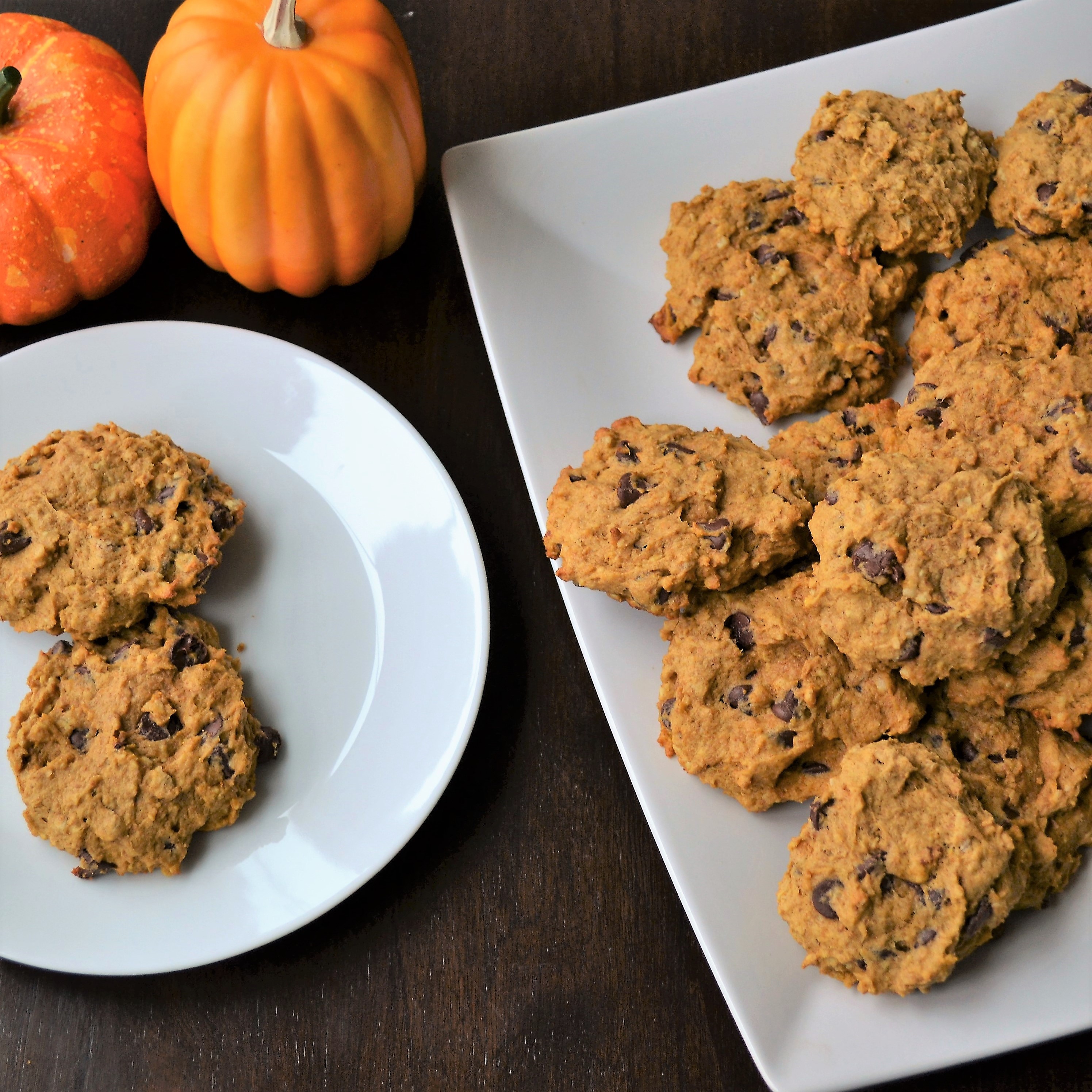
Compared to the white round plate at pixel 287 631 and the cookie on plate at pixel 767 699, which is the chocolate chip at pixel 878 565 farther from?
the white round plate at pixel 287 631

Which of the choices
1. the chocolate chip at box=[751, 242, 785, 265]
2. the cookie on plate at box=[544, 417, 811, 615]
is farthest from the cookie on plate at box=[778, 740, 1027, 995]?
the chocolate chip at box=[751, 242, 785, 265]

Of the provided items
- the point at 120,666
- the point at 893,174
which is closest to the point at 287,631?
the point at 120,666

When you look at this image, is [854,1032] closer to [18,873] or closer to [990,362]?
[990,362]

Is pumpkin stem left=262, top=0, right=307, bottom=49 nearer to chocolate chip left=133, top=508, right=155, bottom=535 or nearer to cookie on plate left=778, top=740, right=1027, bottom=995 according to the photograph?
chocolate chip left=133, top=508, right=155, bottom=535

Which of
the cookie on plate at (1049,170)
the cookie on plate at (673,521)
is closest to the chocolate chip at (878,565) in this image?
the cookie on plate at (673,521)

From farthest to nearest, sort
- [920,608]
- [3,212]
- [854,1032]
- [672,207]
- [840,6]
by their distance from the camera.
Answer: [840,6], [672,207], [3,212], [854,1032], [920,608]

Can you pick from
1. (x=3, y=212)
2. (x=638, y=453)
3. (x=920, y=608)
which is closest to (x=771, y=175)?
(x=638, y=453)
